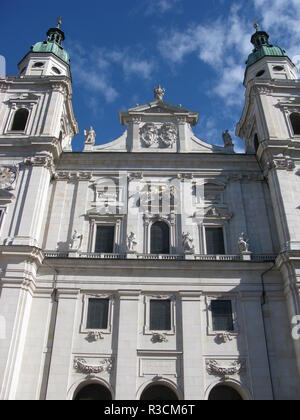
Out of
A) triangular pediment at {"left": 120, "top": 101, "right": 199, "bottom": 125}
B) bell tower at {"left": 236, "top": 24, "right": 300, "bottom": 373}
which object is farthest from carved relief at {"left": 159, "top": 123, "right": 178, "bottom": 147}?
bell tower at {"left": 236, "top": 24, "right": 300, "bottom": 373}

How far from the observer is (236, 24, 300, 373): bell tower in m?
22.0

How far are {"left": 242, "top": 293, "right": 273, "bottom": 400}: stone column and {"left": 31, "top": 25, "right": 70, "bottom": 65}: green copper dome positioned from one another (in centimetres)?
2632

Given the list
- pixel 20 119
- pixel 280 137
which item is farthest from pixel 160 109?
pixel 20 119

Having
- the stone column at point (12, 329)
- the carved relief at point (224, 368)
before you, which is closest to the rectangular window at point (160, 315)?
the carved relief at point (224, 368)

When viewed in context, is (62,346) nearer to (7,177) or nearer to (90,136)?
(7,177)

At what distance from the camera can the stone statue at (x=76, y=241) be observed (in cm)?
2371

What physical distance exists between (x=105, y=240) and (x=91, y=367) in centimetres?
747

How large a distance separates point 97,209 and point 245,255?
935cm

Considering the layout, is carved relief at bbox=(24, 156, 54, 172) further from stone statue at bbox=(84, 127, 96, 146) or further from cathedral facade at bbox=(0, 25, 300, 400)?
stone statue at bbox=(84, 127, 96, 146)

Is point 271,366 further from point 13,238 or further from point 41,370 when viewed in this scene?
point 13,238

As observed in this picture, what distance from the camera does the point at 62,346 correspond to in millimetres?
20719

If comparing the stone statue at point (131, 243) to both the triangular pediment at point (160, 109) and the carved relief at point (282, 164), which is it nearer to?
the carved relief at point (282, 164)

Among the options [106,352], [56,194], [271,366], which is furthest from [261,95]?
[106,352]

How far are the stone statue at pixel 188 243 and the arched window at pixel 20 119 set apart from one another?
1437 centimetres
